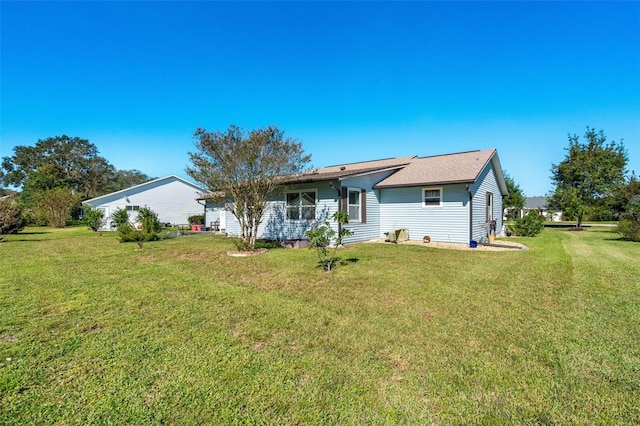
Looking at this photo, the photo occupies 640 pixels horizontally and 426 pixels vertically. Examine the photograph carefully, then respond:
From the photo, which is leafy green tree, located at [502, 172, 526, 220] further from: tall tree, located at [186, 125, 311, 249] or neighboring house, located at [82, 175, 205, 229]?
neighboring house, located at [82, 175, 205, 229]

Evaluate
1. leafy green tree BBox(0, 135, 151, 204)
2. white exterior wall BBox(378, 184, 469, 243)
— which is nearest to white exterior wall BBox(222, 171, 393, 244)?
white exterior wall BBox(378, 184, 469, 243)

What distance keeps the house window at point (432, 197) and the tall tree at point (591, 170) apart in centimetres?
1777

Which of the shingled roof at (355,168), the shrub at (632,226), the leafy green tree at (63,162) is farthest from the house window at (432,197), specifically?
the leafy green tree at (63,162)

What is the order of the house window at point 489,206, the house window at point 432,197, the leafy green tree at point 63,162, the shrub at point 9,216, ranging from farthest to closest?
1. the leafy green tree at point 63,162
2. the shrub at point 9,216
3. the house window at point 489,206
4. the house window at point 432,197

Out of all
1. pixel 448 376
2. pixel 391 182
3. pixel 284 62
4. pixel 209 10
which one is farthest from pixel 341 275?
pixel 284 62

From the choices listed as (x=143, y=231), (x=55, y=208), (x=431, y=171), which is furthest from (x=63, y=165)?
(x=431, y=171)

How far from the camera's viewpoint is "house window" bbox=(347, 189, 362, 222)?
12.6m

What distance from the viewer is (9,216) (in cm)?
1608

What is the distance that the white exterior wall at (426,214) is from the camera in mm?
12180

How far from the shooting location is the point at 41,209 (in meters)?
28.3

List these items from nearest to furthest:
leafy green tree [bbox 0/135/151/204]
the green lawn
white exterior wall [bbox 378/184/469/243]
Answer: the green lawn, white exterior wall [bbox 378/184/469/243], leafy green tree [bbox 0/135/151/204]

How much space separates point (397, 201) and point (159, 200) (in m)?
24.3

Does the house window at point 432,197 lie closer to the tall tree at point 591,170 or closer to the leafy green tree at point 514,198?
the tall tree at point 591,170

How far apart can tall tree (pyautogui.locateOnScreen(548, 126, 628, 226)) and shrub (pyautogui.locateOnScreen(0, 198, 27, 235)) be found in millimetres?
36764
